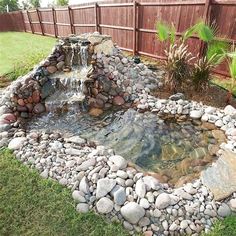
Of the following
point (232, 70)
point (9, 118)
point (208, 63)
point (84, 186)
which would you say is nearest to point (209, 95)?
point (208, 63)

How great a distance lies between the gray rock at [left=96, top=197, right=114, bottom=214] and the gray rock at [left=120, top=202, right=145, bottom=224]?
0.45ft

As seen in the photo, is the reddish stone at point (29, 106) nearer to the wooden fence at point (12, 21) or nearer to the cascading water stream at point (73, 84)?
the cascading water stream at point (73, 84)

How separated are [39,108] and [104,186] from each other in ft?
10.3

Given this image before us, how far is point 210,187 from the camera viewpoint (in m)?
3.17

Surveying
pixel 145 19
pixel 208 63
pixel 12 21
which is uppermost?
pixel 145 19

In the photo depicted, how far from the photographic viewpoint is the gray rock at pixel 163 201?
2930mm

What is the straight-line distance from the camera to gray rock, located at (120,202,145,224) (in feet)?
9.28

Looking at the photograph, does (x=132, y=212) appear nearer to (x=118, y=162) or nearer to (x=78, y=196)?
(x=78, y=196)

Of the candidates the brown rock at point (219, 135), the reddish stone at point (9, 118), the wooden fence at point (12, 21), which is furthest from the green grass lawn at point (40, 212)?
the wooden fence at point (12, 21)

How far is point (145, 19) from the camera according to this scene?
7.96 metres

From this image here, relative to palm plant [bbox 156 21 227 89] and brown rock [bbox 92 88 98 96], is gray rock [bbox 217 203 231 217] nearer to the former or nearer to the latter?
palm plant [bbox 156 21 227 89]

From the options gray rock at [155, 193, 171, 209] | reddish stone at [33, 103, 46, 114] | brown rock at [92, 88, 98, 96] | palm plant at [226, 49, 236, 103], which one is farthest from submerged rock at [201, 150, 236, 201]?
reddish stone at [33, 103, 46, 114]

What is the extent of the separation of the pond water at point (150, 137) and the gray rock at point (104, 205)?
91 cm

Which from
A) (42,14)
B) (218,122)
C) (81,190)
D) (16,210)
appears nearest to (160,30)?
(218,122)
